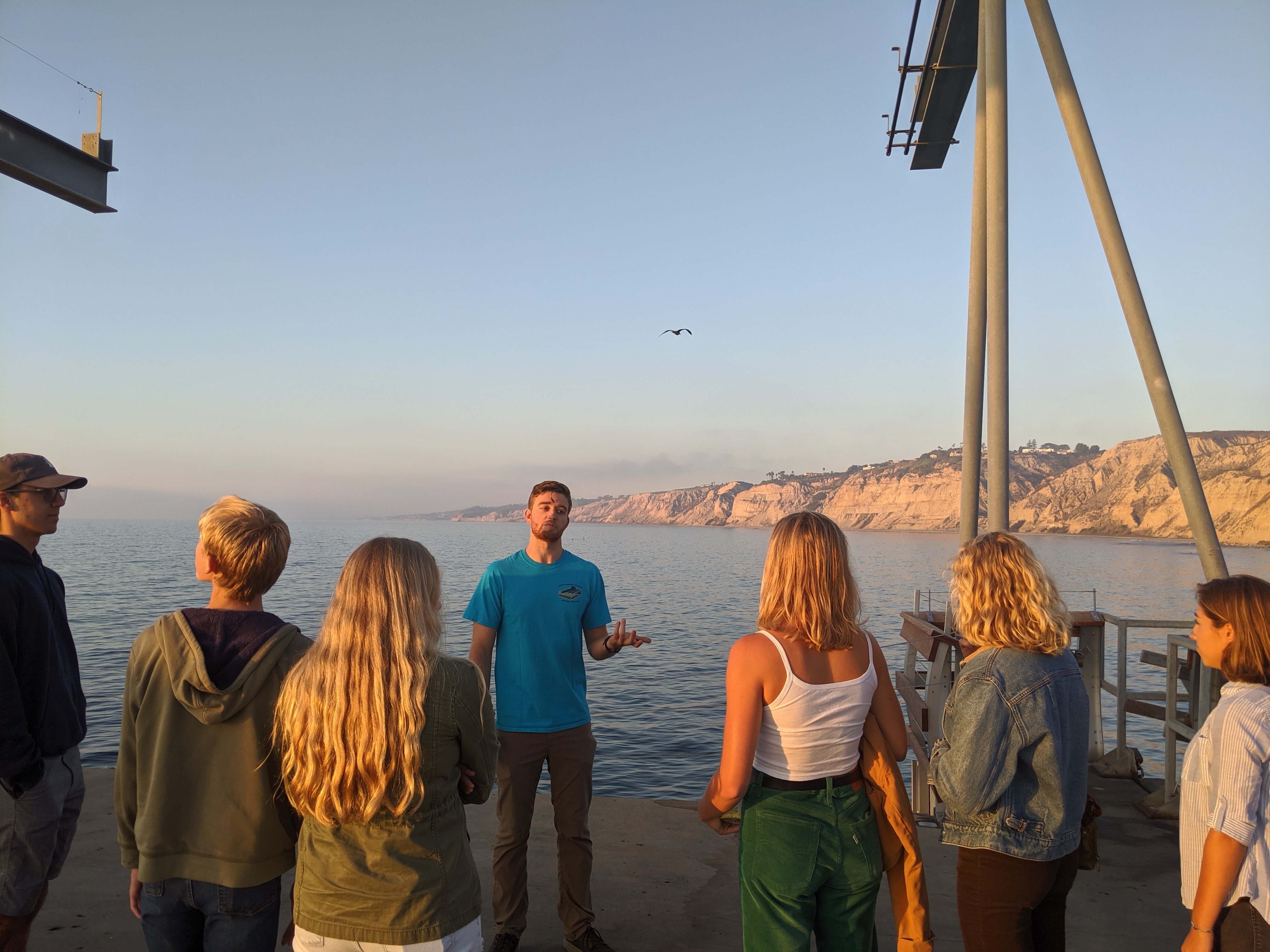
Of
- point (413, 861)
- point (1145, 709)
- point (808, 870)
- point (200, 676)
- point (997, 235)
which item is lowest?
point (1145, 709)

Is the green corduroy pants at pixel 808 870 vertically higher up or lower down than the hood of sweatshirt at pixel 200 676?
lower down

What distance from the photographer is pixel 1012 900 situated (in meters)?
2.36

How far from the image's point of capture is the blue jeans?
2158 millimetres

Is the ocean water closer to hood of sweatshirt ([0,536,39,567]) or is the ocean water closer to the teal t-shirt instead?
the teal t-shirt

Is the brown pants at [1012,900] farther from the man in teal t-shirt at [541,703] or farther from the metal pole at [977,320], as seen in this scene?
the metal pole at [977,320]

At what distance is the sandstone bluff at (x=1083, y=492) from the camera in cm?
9250

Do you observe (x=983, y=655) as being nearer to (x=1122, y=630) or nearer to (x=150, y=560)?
(x=1122, y=630)

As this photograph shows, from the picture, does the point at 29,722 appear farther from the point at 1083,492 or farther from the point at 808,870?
the point at 1083,492

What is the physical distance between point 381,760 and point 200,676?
573 mm

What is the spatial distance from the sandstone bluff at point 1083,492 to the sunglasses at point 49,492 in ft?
287

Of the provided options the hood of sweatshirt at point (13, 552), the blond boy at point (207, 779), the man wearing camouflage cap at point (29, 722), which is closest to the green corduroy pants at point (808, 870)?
the blond boy at point (207, 779)

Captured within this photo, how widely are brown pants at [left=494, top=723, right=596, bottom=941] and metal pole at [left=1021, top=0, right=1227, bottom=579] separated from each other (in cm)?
429

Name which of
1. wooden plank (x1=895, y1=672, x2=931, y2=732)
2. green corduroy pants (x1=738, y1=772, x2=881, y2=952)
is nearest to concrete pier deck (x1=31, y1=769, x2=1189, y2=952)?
wooden plank (x1=895, y1=672, x2=931, y2=732)

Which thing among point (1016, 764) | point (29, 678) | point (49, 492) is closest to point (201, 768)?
point (29, 678)
